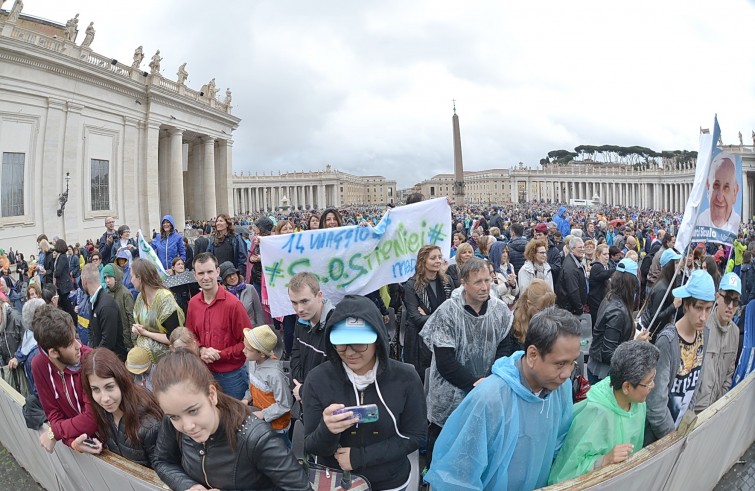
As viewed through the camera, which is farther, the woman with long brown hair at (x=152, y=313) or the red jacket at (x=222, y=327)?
the woman with long brown hair at (x=152, y=313)

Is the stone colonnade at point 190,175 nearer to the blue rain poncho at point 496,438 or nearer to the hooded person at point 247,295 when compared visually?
the hooded person at point 247,295

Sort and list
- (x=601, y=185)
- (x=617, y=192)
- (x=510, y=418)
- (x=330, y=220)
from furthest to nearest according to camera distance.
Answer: (x=601, y=185) < (x=617, y=192) < (x=330, y=220) < (x=510, y=418)

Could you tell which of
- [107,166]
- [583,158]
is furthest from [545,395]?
[583,158]

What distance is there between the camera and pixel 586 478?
2359 mm

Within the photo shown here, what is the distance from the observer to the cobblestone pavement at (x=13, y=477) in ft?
13.6

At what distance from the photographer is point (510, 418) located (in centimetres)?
231

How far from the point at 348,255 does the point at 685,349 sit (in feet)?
10.5

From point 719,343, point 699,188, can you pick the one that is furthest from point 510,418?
point 699,188

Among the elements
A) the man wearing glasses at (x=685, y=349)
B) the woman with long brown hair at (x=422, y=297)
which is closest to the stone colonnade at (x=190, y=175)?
the woman with long brown hair at (x=422, y=297)

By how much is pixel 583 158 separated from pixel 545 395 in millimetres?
171018

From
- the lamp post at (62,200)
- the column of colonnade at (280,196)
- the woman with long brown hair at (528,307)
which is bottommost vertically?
the woman with long brown hair at (528,307)

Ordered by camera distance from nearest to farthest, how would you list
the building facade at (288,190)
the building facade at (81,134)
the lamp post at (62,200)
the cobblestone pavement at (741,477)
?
the cobblestone pavement at (741,477), the building facade at (81,134), the lamp post at (62,200), the building facade at (288,190)

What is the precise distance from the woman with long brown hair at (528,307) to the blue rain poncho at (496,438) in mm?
1641

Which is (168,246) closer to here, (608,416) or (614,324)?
(614,324)
